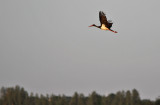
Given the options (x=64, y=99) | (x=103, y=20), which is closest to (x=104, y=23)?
(x=103, y=20)

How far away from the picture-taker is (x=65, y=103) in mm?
121500

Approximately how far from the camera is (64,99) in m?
122

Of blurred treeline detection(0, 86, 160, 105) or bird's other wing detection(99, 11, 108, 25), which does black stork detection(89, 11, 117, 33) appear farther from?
blurred treeline detection(0, 86, 160, 105)

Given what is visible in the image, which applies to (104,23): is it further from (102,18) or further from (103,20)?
(102,18)

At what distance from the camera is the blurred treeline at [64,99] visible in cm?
11644

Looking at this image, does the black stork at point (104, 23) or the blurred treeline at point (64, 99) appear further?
the blurred treeline at point (64, 99)

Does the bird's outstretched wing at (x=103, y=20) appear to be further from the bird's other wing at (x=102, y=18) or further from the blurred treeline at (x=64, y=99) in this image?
the blurred treeline at (x=64, y=99)

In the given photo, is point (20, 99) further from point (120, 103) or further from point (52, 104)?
point (120, 103)

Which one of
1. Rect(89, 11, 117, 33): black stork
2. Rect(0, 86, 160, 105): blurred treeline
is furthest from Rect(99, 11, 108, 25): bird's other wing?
Rect(0, 86, 160, 105): blurred treeline

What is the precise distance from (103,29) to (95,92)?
295 ft

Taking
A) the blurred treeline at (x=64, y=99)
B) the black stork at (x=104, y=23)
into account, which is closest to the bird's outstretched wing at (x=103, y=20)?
the black stork at (x=104, y=23)

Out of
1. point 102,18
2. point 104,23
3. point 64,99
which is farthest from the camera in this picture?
point 64,99

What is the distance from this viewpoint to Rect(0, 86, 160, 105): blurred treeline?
116 meters

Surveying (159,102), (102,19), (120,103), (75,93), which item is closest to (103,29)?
(102,19)
